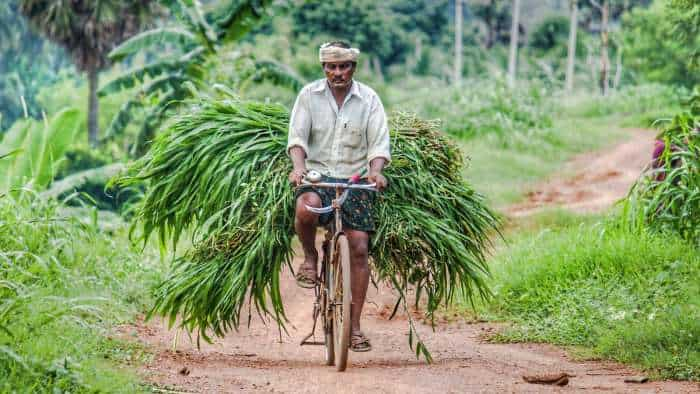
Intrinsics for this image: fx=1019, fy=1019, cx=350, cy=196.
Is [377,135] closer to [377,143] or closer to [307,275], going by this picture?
[377,143]

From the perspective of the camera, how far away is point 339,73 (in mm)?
5832

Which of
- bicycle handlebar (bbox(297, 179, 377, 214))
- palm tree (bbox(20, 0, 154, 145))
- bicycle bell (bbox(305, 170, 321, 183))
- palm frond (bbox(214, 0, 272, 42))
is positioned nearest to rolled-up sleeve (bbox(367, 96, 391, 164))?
bicycle handlebar (bbox(297, 179, 377, 214))

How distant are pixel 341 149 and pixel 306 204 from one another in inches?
16.1

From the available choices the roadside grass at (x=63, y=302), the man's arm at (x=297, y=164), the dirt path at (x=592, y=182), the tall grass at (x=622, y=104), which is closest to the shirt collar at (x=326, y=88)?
the man's arm at (x=297, y=164)

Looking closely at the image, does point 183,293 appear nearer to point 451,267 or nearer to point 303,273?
point 303,273

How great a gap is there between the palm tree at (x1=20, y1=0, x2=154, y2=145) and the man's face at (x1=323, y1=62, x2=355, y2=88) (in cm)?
1924

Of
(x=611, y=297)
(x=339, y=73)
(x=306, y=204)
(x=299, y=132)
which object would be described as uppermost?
(x=339, y=73)

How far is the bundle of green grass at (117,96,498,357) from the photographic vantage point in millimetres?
5992

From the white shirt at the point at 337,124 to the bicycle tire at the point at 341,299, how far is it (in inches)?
19.9

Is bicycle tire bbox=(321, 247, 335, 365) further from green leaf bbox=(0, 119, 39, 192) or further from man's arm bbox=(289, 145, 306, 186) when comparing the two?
green leaf bbox=(0, 119, 39, 192)

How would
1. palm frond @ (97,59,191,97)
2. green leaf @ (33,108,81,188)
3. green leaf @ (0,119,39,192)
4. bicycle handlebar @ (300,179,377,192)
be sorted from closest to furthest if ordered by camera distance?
bicycle handlebar @ (300,179,377,192) < green leaf @ (0,119,39,192) < green leaf @ (33,108,81,188) < palm frond @ (97,59,191,97)

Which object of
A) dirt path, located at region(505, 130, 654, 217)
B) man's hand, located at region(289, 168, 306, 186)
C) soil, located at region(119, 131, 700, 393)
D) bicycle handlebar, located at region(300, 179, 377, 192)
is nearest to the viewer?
soil, located at region(119, 131, 700, 393)

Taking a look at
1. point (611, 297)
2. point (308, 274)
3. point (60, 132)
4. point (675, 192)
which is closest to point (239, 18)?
point (60, 132)

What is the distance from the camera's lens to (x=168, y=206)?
649 centimetres
